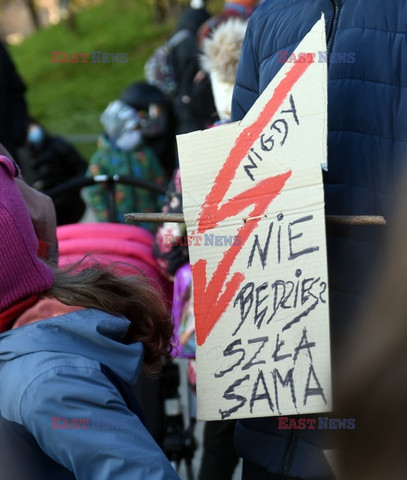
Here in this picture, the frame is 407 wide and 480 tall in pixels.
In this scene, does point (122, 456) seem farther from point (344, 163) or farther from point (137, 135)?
point (137, 135)

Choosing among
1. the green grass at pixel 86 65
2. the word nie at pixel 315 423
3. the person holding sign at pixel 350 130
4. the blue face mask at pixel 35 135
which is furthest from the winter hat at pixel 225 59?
the green grass at pixel 86 65

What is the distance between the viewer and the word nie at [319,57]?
1.87m

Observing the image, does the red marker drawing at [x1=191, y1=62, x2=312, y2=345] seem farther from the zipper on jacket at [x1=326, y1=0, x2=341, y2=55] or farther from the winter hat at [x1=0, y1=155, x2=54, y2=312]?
the winter hat at [x1=0, y1=155, x2=54, y2=312]

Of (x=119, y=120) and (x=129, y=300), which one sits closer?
(x=129, y=300)

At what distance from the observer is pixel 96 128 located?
604 inches

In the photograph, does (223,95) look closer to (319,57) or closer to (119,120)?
(319,57)

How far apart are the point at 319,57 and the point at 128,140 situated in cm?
339

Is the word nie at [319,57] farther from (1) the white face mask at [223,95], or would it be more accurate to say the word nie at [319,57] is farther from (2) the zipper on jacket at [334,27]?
(1) the white face mask at [223,95]

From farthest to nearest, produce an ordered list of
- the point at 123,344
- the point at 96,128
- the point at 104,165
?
the point at 96,128
the point at 104,165
the point at 123,344

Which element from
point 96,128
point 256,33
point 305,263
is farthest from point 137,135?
point 96,128

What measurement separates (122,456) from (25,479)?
0.21 metres

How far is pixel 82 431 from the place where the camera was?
1.64 meters

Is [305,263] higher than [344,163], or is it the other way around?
[344,163]

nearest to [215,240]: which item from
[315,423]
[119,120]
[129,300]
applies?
[129,300]
